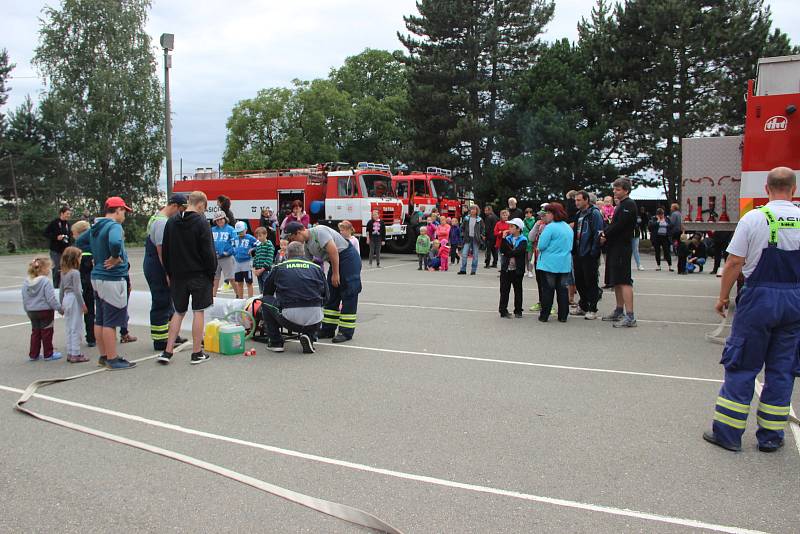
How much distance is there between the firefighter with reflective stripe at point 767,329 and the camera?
14.8 ft

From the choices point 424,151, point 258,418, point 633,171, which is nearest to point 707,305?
point 258,418

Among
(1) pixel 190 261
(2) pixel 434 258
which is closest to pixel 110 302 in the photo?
(1) pixel 190 261

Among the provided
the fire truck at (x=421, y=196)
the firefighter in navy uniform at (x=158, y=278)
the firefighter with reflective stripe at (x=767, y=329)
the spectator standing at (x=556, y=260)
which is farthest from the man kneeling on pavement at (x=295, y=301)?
the fire truck at (x=421, y=196)

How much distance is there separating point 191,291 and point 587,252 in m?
5.99

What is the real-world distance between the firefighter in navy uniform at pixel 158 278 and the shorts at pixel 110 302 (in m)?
0.60

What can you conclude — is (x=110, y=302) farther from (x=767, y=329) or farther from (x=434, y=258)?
(x=434, y=258)

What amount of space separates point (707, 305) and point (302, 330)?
7784mm

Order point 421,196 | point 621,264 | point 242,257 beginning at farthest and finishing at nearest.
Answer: point 421,196, point 242,257, point 621,264

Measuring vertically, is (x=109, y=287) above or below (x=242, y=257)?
below

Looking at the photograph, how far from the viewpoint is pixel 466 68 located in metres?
34.5

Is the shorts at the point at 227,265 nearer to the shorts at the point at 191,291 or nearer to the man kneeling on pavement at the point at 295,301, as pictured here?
the man kneeling on pavement at the point at 295,301

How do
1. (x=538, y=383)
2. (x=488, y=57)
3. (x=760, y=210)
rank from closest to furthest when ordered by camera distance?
1. (x=760, y=210)
2. (x=538, y=383)
3. (x=488, y=57)

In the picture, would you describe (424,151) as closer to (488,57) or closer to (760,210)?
(488,57)

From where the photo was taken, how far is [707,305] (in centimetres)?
1175
